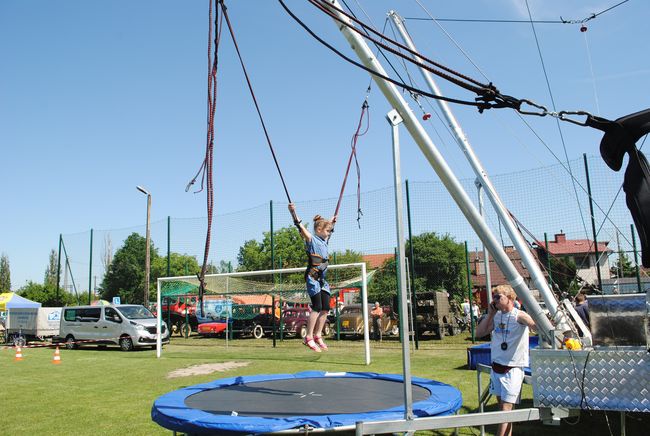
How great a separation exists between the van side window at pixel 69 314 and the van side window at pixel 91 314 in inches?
10.1

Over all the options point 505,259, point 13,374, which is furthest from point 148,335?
point 505,259

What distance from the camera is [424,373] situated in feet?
22.8

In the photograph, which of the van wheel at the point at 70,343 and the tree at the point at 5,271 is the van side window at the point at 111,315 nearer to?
the van wheel at the point at 70,343

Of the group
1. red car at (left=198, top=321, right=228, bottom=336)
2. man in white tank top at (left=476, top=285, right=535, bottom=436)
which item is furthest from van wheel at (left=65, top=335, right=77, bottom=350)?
man in white tank top at (left=476, top=285, right=535, bottom=436)

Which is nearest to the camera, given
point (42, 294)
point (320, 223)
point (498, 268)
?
point (320, 223)

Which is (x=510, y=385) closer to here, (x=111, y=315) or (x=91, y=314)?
(x=111, y=315)

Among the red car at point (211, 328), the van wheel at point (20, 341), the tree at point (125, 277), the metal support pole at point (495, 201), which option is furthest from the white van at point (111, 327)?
the tree at point (125, 277)

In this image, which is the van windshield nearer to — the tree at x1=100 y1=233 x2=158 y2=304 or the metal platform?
the metal platform

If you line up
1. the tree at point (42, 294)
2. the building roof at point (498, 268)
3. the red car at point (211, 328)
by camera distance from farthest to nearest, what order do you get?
the tree at point (42, 294), the red car at point (211, 328), the building roof at point (498, 268)

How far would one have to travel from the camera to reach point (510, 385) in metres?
3.38

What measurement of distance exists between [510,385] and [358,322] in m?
9.79

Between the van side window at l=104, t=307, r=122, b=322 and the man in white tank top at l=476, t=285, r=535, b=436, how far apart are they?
11.4 metres

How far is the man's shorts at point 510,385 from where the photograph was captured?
3373mm

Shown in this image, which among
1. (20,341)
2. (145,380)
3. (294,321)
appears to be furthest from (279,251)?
(20,341)
